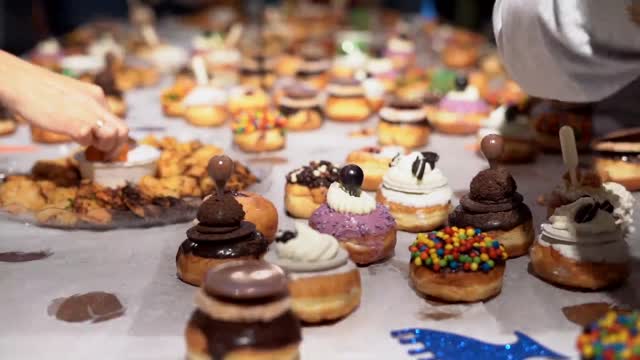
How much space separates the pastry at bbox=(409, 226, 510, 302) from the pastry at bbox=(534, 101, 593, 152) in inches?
50.3

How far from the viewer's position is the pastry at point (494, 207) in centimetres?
212

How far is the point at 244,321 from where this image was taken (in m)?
1.49

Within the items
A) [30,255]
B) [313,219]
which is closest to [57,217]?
[30,255]

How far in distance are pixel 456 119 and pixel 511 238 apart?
4.37ft

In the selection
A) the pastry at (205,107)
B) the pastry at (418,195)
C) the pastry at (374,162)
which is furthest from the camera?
the pastry at (205,107)

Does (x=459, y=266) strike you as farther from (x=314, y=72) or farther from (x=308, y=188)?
(x=314, y=72)

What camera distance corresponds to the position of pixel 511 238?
2156 millimetres

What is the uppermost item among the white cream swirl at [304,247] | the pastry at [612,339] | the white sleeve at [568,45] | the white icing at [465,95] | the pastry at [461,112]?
the white sleeve at [568,45]

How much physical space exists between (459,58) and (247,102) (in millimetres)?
1759

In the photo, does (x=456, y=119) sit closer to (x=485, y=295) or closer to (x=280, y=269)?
(x=485, y=295)

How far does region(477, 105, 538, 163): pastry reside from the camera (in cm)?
299

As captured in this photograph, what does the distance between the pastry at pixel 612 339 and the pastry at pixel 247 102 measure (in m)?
2.41

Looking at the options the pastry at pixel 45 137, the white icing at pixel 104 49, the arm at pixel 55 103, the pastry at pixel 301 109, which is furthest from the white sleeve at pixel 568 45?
the white icing at pixel 104 49

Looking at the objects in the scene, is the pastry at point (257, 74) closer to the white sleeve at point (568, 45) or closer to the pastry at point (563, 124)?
the pastry at point (563, 124)
